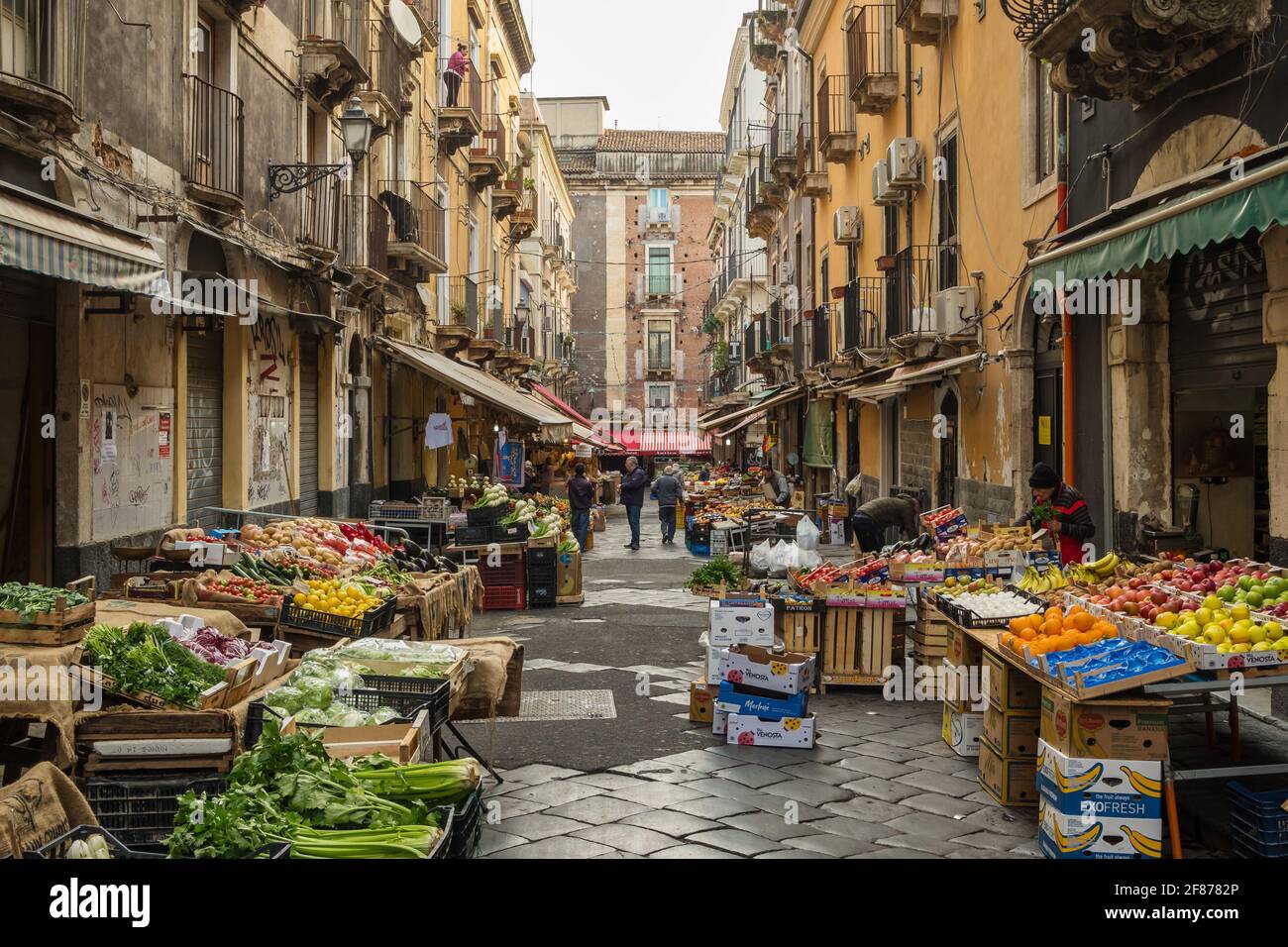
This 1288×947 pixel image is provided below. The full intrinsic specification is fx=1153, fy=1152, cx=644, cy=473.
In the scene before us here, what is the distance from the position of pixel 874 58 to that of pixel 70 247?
51.1ft

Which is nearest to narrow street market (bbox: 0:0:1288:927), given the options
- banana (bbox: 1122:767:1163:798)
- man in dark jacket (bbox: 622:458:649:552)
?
banana (bbox: 1122:767:1163:798)

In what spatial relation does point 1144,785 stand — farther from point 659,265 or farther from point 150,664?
point 659,265

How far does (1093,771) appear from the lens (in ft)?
16.3

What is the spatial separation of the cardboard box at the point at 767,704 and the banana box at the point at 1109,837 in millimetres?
2356

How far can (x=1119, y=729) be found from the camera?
4992mm

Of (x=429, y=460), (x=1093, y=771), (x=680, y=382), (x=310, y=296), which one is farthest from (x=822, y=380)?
(x=680, y=382)

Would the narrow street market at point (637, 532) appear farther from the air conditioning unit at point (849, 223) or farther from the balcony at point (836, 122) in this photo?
the balcony at point (836, 122)

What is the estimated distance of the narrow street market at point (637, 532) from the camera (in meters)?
4.74

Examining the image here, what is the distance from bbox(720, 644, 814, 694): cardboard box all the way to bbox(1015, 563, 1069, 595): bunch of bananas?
1.55 m

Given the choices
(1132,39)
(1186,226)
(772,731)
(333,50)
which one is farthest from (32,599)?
(333,50)

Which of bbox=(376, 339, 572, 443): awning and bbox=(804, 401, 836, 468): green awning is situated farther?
bbox=(804, 401, 836, 468): green awning

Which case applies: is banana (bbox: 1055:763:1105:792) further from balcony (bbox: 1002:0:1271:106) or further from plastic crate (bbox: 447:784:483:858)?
balcony (bbox: 1002:0:1271:106)

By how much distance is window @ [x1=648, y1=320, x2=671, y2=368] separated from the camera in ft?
180
